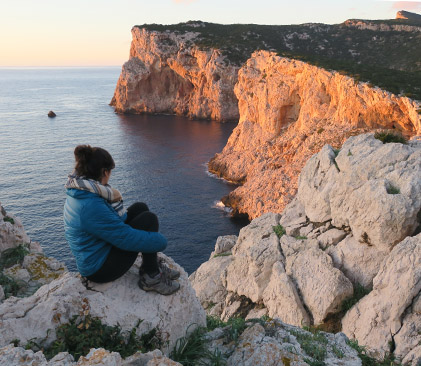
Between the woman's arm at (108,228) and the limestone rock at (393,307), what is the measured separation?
925 centimetres

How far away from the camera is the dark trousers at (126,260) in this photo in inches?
234

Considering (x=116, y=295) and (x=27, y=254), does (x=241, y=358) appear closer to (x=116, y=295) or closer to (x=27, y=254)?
(x=116, y=295)

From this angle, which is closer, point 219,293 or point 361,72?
point 219,293

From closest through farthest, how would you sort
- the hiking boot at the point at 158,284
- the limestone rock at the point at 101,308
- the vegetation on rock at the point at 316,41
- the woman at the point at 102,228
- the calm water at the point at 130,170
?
the limestone rock at the point at 101,308 < the woman at the point at 102,228 < the hiking boot at the point at 158,284 < the calm water at the point at 130,170 < the vegetation on rock at the point at 316,41

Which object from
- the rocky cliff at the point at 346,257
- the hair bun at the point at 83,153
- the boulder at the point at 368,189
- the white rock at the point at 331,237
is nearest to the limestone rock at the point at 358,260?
the rocky cliff at the point at 346,257

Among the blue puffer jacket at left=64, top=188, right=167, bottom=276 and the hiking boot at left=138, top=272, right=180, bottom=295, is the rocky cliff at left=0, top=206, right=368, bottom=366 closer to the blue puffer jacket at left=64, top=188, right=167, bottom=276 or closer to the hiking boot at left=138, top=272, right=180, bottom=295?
the hiking boot at left=138, top=272, right=180, bottom=295

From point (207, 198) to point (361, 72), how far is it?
24770mm

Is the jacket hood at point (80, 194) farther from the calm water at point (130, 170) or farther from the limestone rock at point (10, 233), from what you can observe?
the calm water at point (130, 170)

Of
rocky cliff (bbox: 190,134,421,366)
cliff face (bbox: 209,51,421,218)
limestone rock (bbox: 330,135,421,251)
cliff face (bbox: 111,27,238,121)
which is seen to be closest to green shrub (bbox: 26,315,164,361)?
rocky cliff (bbox: 190,134,421,366)

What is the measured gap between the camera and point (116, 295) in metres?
6.13

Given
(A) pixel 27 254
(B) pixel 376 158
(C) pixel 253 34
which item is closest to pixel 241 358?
(A) pixel 27 254

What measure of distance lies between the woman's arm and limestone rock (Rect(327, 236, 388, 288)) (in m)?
11.7

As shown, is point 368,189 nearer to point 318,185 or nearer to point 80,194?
point 318,185

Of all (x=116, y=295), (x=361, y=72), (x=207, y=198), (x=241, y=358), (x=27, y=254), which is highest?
(x=361, y=72)
